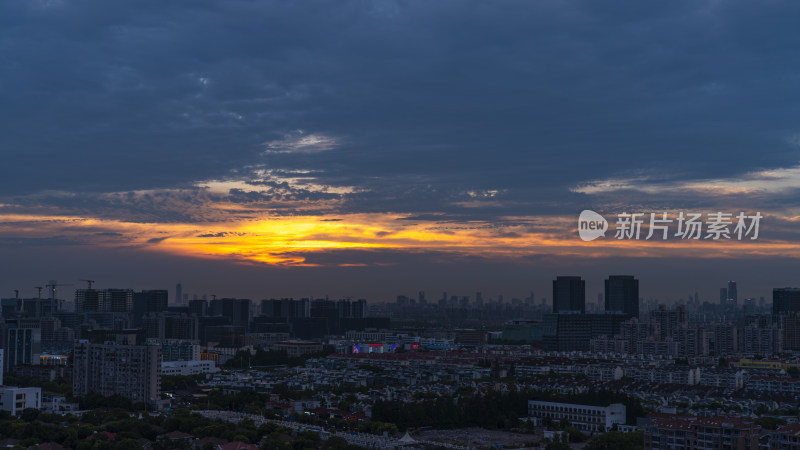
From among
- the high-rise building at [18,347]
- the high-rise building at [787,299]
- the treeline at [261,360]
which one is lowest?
the treeline at [261,360]

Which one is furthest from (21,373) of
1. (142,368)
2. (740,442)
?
(740,442)

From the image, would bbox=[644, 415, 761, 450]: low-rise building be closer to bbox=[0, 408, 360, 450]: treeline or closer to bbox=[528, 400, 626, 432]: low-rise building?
bbox=[528, 400, 626, 432]: low-rise building

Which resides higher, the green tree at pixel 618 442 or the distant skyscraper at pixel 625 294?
the distant skyscraper at pixel 625 294

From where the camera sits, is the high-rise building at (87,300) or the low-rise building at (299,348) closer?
the low-rise building at (299,348)

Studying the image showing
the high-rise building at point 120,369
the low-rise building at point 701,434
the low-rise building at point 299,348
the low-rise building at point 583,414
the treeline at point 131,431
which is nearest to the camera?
the low-rise building at point 701,434

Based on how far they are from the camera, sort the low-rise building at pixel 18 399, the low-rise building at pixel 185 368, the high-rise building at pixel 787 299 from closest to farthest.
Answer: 1. the low-rise building at pixel 18 399
2. the low-rise building at pixel 185 368
3. the high-rise building at pixel 787 299

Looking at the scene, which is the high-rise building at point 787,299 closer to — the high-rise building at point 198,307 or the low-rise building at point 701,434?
the high-rise building at point 198,307

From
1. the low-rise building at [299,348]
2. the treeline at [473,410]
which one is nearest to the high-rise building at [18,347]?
the low-rise building at [299,348]

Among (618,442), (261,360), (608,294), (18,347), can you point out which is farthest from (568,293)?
(618,442)
